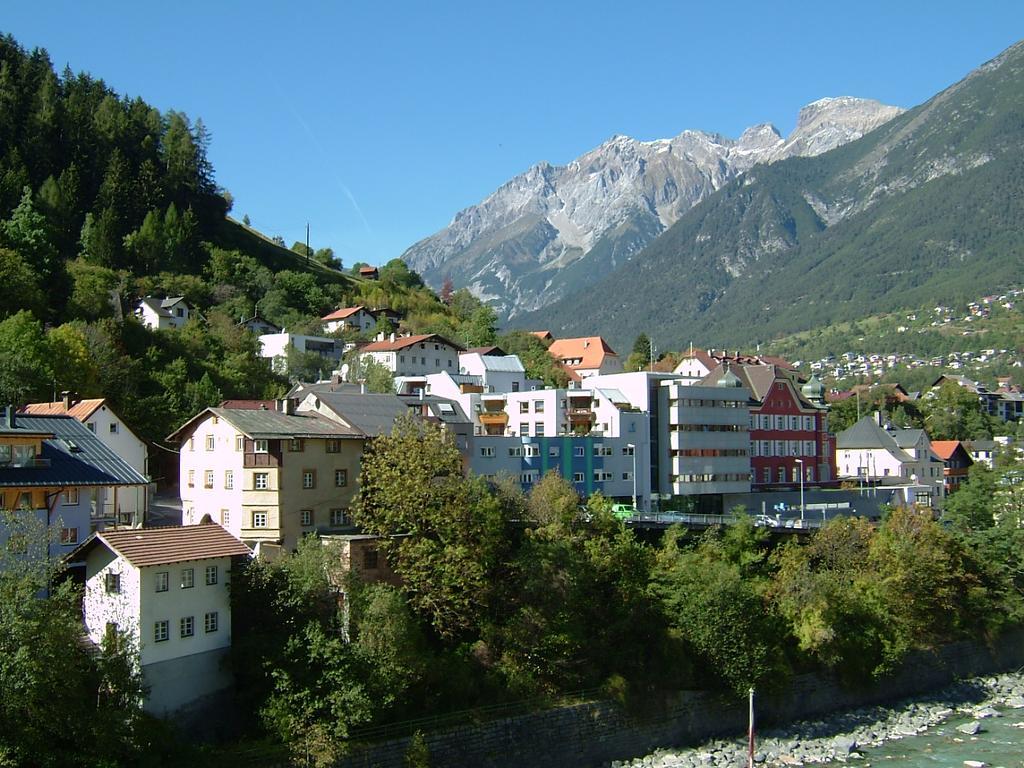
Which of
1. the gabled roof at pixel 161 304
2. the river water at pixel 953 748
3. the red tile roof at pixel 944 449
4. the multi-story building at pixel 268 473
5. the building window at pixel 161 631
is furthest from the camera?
the red tile roof at pixel 944 449

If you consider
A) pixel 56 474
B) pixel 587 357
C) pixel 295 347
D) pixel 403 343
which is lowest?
pixel 56 474

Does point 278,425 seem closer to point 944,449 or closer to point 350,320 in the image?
point 350,320

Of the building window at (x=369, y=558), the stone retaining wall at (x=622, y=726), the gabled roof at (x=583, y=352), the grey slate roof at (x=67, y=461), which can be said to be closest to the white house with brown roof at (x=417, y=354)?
the gabled roof at (x=583, y=352)

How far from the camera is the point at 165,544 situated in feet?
127

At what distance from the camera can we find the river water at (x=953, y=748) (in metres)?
46.8

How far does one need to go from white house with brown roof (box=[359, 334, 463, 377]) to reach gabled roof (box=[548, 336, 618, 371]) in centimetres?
3429

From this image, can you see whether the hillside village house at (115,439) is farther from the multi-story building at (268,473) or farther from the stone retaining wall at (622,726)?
the stone retaining wall at (622,726)

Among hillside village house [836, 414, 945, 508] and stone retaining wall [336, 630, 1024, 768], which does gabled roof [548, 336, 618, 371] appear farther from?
stone retaining wall [336, 630, 1024, 768]

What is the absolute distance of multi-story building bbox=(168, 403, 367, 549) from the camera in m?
50.7

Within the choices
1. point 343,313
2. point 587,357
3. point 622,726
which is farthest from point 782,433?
point 587,357

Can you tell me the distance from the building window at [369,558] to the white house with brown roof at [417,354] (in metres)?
59.7

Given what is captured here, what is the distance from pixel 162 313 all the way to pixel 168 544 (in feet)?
220

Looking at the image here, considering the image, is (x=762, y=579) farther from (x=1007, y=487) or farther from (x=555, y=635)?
(x=1007, y=487)

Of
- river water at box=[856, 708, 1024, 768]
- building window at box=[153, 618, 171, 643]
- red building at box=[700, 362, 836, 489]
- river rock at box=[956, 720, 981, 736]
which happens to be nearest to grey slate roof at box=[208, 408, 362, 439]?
building window at box=[153, 618, 171, 643]
